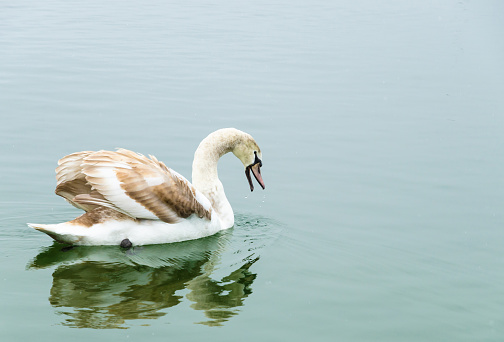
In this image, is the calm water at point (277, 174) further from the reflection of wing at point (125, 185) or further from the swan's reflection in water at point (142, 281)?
the reflection of wing at point (125, 185)

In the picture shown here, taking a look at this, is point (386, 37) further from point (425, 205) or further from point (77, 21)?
point (425, 205)

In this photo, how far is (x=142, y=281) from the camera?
27.4ft

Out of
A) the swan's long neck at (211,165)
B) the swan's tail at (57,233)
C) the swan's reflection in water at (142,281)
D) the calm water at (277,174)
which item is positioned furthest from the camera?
the swan's long neck at (211,165)

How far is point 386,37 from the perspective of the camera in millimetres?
24766

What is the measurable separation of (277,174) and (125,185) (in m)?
3.91

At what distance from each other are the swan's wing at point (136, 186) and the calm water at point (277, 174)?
0.51 m

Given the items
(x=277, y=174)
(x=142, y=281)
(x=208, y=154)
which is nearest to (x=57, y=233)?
(x=142, y=281)

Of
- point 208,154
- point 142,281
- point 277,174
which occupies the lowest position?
point 142,281

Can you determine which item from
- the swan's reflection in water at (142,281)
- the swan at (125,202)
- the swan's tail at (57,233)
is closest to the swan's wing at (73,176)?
the swan at (125,202)

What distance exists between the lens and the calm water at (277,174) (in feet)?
25.4

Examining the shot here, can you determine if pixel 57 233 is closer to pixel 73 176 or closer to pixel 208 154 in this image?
pixel 73 176

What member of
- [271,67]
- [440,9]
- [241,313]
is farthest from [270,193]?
[440,9]

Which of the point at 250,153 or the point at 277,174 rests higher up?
the point at 250,153

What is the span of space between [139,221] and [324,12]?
867 inches
